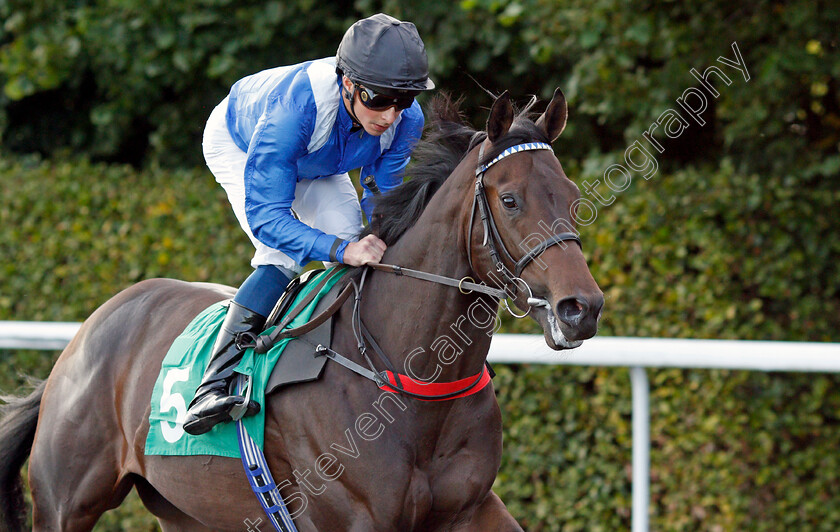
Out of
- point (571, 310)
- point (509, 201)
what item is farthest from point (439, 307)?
point (571, 310)

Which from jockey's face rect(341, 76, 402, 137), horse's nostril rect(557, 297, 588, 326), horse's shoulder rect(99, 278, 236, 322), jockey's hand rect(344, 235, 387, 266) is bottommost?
horse's shoulder rect(99, 278, 236, 322)

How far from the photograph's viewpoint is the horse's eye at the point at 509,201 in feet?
8.19

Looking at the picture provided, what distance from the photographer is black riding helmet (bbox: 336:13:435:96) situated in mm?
2783

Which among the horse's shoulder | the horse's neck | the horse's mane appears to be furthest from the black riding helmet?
the horse's shoulder

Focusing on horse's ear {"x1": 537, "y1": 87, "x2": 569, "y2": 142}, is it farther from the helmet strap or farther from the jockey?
the helmet strap

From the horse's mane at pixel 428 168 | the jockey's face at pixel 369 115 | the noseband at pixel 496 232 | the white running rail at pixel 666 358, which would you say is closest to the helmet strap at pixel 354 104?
the jockey's face at pixel 369 115

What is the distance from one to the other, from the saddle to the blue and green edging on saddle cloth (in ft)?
0.09

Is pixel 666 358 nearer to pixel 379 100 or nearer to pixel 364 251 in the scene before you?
pixel 364 251

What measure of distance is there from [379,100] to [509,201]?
595 mm

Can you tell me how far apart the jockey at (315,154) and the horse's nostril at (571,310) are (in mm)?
739

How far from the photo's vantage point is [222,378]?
2.99m

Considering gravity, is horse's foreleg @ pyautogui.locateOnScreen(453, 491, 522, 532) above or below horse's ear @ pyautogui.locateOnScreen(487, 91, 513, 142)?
below

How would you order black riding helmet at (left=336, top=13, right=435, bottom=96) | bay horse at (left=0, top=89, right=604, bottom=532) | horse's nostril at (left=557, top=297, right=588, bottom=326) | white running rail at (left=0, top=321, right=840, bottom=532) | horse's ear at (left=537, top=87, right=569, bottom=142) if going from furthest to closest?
white running rail at (left=0, top=321, right=840, bottom=532), black riding helmet at (left=336, top=13, right=435, bottom=96), horse's ear at (left=537, top=87, right=569, bottom=142), bay horse at (left=0, top=89, right=604, bottom=532), horse's nostril at (left=557, top=297, right=588, bottom=326)

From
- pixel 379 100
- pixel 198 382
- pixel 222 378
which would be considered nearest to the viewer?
pixel 379 100
